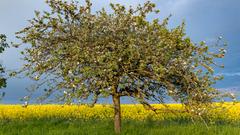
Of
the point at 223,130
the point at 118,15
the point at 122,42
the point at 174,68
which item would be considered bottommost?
the point at 223,130

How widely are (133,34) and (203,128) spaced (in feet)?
20.5

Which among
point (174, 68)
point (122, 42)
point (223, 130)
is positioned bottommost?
point (223, 130)

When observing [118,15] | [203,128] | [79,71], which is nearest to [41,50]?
[79,71]

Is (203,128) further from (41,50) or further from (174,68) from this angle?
(41,50)

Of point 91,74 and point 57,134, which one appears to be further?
point 57,134

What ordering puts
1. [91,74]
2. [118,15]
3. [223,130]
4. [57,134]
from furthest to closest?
[223,130] < [57,134] < [118,15] < [91,74]

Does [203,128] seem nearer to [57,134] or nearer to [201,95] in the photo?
[201,95]

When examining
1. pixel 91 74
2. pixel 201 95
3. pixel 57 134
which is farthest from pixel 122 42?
pixel 57 134

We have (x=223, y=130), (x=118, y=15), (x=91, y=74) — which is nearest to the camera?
(x=91, y=74)

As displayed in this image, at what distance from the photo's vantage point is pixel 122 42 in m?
15.2

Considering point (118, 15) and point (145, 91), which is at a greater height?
point (118, 15)

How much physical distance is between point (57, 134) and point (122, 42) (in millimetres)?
5002

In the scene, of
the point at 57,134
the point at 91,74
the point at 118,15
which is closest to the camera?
the point at 91,74

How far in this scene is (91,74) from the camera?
14648mm
